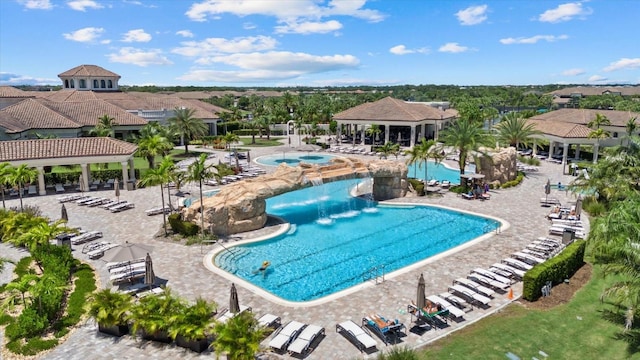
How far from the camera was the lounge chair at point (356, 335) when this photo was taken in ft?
46.5

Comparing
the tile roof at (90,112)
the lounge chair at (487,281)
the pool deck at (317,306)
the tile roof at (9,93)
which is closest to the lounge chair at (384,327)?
the pool deck at (317,306)

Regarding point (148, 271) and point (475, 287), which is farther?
point (475, 287)

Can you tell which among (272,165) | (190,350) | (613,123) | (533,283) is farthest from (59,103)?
(613,123)

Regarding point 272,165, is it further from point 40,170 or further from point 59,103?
point 59,103

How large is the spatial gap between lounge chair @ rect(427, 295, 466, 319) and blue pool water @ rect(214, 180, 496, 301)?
12.5 ft

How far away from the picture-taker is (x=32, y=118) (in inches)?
1901

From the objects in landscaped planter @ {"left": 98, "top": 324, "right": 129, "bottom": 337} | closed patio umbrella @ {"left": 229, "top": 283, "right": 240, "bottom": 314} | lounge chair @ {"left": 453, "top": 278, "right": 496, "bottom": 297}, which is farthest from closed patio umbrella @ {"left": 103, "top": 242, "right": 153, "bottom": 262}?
lounge chair @ {"left": 453, "top": 278, "right": 496, "bottom": 297}

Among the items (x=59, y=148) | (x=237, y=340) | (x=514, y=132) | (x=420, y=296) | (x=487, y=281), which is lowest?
(x=487, y=281)

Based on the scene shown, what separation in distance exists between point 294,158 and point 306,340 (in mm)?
43272

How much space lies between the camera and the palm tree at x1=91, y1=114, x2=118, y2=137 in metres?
47.9

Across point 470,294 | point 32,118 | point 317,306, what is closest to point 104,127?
point 32,118

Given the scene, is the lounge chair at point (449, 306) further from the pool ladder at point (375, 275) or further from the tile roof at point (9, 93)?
the tile roof at point (9, 93)

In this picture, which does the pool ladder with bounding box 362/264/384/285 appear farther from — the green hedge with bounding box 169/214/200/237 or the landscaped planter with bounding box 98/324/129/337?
the green hedge with bounding box 169/214/200/237

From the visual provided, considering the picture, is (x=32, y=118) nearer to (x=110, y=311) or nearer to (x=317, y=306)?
(x=110, y=311)
